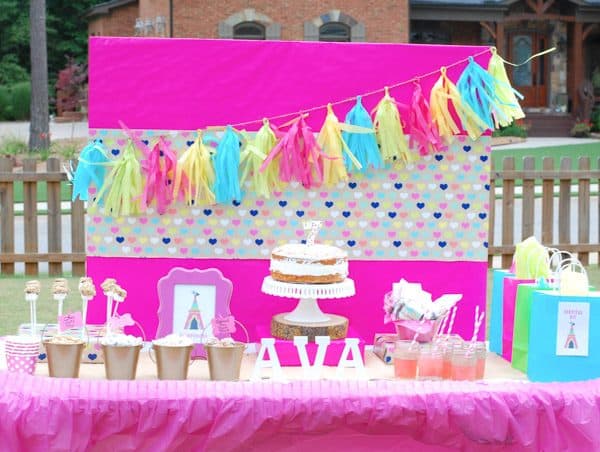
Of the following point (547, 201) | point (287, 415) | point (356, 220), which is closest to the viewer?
point (287, 415)

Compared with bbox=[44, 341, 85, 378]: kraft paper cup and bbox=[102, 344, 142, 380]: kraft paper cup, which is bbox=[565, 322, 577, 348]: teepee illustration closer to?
bbox=[102, 344, 142, 380]: kraft paper cup

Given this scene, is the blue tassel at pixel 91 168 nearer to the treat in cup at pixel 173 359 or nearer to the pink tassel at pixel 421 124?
the treat in cup at pixel 173 359

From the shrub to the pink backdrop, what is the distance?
1314 inches

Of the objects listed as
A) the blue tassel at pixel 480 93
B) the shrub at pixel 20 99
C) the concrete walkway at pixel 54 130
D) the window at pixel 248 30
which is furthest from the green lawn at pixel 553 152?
the shrub at pixel 20 99

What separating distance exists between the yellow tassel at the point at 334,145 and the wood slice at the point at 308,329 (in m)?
0.55

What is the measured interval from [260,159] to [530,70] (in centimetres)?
2615

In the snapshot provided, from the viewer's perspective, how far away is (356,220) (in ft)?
12.5

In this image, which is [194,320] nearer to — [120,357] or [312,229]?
[120,357]

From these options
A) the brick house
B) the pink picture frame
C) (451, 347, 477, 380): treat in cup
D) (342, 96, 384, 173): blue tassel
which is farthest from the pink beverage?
the brick house

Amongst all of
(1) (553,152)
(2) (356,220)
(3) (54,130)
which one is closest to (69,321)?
(2) (356,220)

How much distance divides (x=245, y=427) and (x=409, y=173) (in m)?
1.21

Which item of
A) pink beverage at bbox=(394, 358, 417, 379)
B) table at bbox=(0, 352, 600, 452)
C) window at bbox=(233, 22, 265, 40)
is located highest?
window at bbox=(233, 22, 265, 40)

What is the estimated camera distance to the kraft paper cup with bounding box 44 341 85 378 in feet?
10.9

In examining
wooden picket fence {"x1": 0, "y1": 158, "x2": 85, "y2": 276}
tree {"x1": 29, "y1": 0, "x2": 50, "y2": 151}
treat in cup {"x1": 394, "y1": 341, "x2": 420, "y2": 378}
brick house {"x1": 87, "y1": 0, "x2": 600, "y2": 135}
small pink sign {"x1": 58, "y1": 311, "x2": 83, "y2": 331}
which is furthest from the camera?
brick house {"x1": 87, "y1": 0, "x2": 600, "y2": 135}
